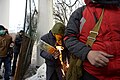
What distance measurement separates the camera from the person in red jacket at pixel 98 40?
1.70m

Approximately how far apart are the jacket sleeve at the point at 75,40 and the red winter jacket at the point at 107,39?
4 cm

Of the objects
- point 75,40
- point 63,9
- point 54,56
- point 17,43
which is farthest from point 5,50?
point 75,40

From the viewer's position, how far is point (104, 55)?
1671 millimetres

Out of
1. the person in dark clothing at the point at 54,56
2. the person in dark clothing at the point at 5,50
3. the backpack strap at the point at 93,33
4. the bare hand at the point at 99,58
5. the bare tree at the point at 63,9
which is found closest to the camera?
the bare hand at the point at 99,58

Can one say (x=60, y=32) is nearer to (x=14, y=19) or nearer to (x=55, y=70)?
(x=55, y=70)

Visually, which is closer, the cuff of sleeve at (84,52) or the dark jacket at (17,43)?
the cuff of sleeve at (84,52)

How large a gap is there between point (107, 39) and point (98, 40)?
58 millimetres

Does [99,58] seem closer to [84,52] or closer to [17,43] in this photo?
[84,52]

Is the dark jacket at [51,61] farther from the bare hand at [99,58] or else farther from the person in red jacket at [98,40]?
Result: the bare hand at [99,58]

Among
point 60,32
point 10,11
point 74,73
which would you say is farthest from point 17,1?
point 74,73

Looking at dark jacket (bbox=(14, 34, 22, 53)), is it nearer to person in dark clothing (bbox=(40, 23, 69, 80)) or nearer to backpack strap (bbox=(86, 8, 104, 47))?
person in dark clothing (bbox=(40, 23, 69, 80))

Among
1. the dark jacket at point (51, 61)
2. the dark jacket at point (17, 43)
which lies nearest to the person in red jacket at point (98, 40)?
the dark jacket at point (51, 61)

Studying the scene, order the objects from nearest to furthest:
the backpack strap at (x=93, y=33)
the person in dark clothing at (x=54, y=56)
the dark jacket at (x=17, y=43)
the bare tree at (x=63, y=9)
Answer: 1. the backpack strap at (x=93, y=33)
2. the person in dark clothing at (x=54, y=56)
3. the dark jacket at (x=17, y=43)
4. the bare tree at (x=63, y=9)

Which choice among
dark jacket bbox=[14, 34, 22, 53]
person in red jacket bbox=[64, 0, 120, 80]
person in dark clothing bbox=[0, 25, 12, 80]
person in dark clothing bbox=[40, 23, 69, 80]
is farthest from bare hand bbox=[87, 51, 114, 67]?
dark jacket bbox=[14, 34, 22, 53]
